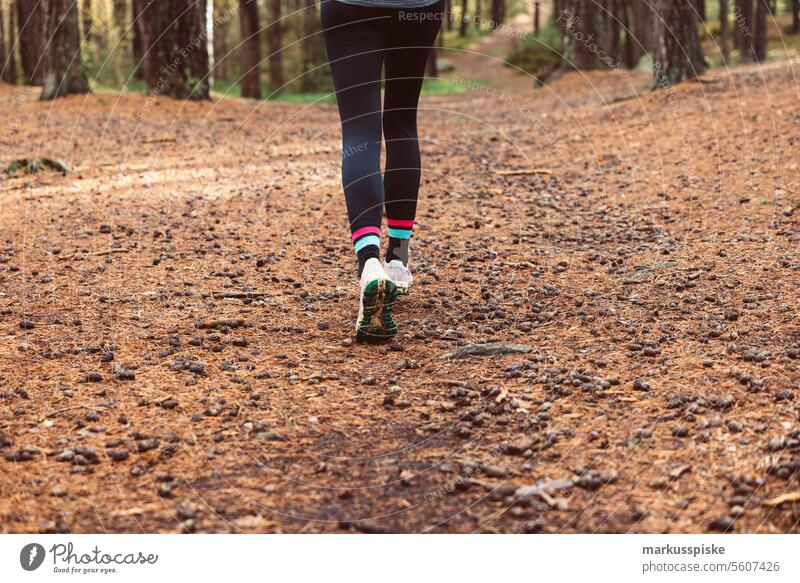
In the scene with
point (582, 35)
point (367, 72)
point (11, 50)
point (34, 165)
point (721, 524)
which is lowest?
point (721, 524)

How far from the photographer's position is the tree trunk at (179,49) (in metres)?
14.8

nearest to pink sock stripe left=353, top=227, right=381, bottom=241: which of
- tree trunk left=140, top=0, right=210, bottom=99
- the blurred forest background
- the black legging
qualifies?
the black legging

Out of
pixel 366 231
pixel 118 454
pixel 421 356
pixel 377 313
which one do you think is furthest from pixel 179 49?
pixel 118 454

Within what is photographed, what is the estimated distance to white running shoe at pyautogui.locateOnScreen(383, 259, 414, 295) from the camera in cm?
453

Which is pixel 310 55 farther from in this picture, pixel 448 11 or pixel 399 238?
pixel 399 238

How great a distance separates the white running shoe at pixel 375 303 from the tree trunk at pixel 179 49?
1197 cm

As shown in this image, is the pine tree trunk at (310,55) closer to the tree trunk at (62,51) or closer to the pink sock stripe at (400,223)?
the tree trunk at (62,51)

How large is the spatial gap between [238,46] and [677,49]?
12.5 metres

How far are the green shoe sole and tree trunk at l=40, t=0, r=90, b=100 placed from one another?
465 inches

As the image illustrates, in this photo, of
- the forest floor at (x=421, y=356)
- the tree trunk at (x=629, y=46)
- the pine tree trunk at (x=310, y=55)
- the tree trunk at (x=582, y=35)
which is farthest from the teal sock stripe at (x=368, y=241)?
the tree trunk at (x=629, y=46)

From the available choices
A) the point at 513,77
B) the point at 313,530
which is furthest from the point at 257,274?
the point at 513,77

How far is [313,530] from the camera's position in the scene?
2.40 m

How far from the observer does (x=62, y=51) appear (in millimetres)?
13945

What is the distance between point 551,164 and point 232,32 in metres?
27.7
